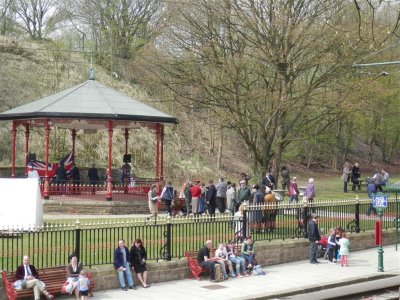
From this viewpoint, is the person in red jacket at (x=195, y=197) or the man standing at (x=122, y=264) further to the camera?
the person in red jacket at (x=195, y=197)

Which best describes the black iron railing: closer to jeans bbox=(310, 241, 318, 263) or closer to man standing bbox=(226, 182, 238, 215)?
jeans bbox=(310, 241, 318, 263)

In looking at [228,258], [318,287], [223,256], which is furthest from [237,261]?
[318,287]

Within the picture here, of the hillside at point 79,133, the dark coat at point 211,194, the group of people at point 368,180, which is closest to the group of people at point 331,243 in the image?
the dark coat at point 211,194

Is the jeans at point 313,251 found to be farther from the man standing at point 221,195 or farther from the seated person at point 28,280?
the seated person at point 28,280

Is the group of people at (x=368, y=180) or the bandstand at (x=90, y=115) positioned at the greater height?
the bandstand at (x=90, y=115)

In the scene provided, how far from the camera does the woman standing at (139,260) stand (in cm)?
1864

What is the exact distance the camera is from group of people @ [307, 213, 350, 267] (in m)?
23.1

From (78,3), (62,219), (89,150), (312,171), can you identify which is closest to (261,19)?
(62,219)

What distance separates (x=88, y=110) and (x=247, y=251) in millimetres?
11321

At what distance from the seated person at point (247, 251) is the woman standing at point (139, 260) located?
3.60m

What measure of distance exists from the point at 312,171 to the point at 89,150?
21019mm

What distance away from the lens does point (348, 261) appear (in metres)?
24.0

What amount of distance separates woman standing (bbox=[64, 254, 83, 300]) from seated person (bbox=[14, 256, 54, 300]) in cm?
54

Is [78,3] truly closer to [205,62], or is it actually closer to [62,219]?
[205,62]
